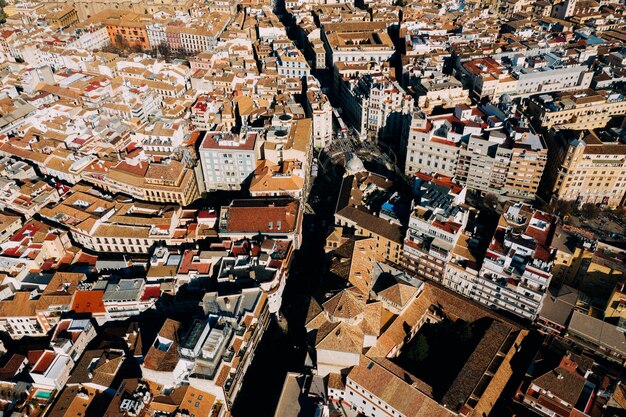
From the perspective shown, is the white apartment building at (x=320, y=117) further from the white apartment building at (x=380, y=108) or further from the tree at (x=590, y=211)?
the tree at (x=590, y=211)

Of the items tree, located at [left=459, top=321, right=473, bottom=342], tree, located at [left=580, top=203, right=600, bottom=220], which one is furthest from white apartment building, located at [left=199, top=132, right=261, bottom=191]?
tree, located at [left=580, top=203, right=600, bottom=220]

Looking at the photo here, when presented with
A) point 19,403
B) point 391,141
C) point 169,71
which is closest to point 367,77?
point 391,141

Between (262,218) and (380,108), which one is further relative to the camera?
(380,108)

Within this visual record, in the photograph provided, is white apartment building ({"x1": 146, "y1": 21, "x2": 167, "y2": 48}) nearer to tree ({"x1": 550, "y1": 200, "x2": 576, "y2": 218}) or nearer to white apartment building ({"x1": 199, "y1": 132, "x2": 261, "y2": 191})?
white apartment building ({"x1": 199, "y1": 132, "x2": 261, "y2": 191})

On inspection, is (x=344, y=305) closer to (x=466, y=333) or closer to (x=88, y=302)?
(x=466, y=333)

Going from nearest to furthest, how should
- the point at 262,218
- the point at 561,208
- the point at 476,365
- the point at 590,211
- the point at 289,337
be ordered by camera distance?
the point at 476,365 < the point at 289,337 < the point at 262,218 < the point at 590,211 < the point at 561,208

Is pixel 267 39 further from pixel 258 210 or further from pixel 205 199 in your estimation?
pixel 258 210

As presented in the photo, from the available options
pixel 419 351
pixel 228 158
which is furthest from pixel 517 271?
pixel 228 158

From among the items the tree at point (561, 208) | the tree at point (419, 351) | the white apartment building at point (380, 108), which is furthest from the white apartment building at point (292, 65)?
the tree at point (419, 351)
